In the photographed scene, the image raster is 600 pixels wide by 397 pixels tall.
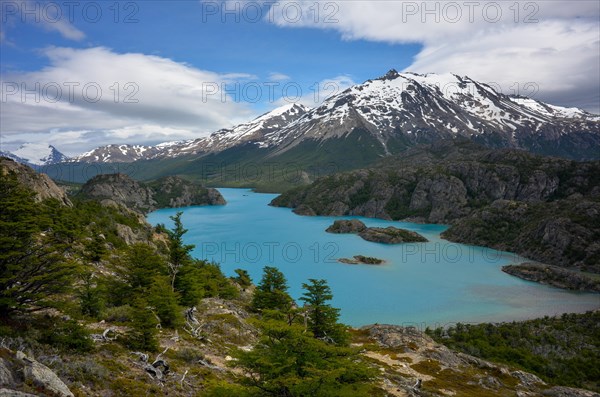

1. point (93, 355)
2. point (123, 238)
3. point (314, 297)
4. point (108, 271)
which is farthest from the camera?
point (123, 238)

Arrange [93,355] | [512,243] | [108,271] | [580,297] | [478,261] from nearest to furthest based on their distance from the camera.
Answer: [93,355] → [108,271] → [580,297] → [478,261] → [512,243]

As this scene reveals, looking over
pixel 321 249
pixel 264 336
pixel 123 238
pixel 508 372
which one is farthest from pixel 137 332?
pixel 321 249

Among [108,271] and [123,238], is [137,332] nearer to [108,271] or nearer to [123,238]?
[108,271]

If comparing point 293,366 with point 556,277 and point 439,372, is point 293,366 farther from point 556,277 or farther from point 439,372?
point 556,277

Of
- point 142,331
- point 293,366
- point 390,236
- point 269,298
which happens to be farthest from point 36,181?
point 390,236

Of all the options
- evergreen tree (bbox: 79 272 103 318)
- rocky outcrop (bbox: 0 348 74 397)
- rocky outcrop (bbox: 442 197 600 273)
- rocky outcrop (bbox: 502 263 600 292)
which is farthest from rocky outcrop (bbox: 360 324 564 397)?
rocky outcrop (bbox: 442 197 600 273)

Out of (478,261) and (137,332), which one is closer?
(137,332)
